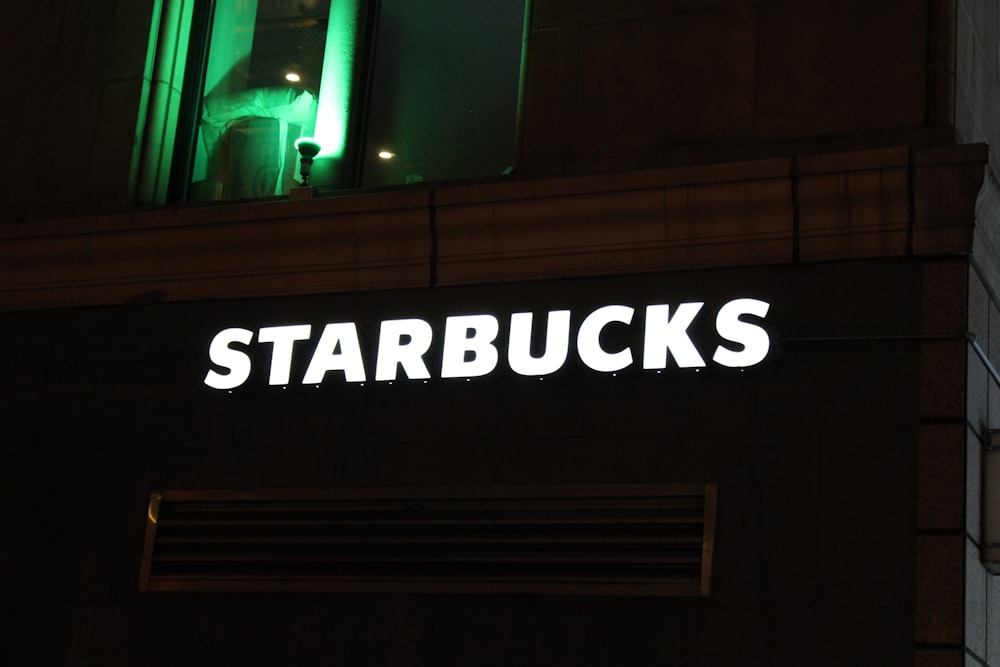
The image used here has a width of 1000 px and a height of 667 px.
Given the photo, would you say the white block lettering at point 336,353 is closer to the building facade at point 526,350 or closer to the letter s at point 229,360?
the building facade at point 526,350

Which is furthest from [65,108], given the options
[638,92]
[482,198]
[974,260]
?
[974,260]

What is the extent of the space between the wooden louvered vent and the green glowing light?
3.19 m

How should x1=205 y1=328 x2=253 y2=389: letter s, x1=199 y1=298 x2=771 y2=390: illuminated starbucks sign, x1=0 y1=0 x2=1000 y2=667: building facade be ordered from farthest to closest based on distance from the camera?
1. x1=205 y1=328 x2=253 y2=389: letter s
2. x1=199 y1=298 x2=771 y2=390: illuminated starbucks sign
3. x1=0 y1=0 x2=1000 y2=667: building facade

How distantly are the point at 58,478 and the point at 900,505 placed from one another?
6.64 metres

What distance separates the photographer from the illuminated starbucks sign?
11.2 metres

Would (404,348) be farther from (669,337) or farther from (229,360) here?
(669,337)

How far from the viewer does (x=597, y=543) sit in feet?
36.8

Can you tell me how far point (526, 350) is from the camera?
38.5 ft

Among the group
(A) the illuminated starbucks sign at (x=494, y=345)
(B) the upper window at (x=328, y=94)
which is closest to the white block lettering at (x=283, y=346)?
(A) the illuminated starbucks sign at (x=494, y=345)

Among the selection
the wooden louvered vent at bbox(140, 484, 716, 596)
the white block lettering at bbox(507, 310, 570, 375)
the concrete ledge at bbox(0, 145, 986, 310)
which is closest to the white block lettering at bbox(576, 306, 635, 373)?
the white block lettering at bbox(507, 310, 570, 375)

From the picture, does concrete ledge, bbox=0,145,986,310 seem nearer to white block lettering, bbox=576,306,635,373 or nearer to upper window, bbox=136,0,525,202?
white block lettering, bbox=576,306,635,373

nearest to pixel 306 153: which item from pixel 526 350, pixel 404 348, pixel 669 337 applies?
pixel 404 348

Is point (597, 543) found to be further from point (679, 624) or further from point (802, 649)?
point (802, 649)

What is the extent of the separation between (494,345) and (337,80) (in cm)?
321
